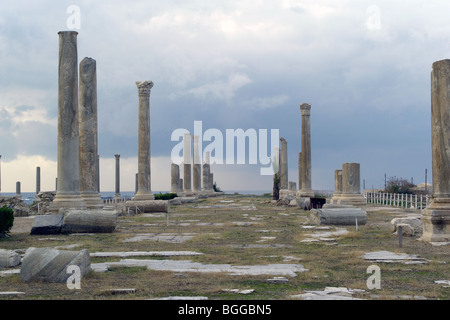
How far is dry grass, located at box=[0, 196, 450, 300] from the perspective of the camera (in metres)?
8.25

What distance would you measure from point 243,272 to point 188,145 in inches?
1799

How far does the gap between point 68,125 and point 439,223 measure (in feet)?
42.0

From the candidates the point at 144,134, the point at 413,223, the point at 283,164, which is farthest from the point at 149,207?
the point at 283,164

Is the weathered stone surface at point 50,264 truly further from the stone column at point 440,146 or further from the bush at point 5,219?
the stone column at point 440,146

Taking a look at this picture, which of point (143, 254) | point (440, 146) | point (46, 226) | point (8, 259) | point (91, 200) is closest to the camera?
point (8, 259)

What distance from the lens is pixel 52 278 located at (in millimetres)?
9211

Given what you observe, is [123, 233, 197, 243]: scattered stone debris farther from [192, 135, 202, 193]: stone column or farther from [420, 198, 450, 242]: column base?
[192, 135, 202, 193]: stone column

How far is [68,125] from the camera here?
20.9m

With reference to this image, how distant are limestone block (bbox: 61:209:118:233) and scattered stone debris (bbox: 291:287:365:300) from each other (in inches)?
433

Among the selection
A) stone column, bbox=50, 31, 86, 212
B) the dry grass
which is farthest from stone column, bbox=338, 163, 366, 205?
stone column, bbox=50, 31, 86, 212

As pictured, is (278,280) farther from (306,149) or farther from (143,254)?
(306,149)

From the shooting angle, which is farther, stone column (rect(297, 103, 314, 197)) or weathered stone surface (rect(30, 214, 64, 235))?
stone column (rect(297, 103, 314, 197))
